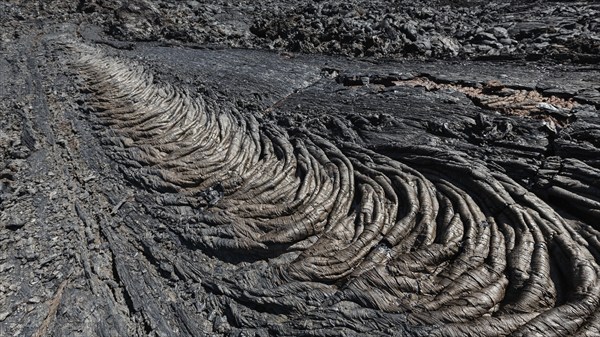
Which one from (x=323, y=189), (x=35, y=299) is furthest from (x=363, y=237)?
(x=35, y=299)

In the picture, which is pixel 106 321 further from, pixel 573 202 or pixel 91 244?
pixel 573 202

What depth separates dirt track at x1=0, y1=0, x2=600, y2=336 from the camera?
520cm

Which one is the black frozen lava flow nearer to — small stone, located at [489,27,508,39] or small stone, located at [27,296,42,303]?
small stone, located at [27,296,42,303]

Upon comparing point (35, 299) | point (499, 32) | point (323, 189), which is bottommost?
point (35, 299)

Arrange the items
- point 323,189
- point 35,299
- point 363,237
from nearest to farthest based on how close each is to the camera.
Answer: point 35,299, point 363,237, point 323,189

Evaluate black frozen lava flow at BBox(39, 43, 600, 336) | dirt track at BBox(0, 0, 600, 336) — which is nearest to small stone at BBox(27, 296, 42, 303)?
dirt track at BBox(0, 0, 600, 336)

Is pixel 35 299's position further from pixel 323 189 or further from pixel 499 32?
pixel 499 32

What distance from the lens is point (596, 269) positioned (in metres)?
4.76

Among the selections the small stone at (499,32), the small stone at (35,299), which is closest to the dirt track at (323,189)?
the small stone at (35,299)

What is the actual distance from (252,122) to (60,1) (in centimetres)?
1808

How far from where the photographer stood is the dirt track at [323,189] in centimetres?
520

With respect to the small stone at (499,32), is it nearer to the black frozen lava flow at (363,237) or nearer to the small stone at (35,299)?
the black frozen lava flow at (363,237)

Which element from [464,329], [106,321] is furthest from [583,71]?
[106,321]

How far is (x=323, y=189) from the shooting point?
7.26 metres
